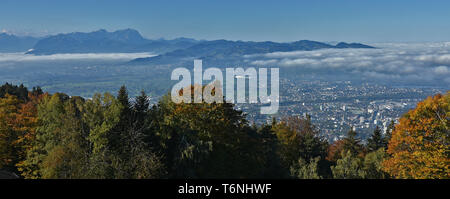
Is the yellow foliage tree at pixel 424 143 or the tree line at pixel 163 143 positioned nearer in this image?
the yellow foliage tree at pixel 424 143

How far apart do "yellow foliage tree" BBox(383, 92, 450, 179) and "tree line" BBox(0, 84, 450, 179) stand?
Result: 46mm

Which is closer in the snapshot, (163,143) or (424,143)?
(424,143)

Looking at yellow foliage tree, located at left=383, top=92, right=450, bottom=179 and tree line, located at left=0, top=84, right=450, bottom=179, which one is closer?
yellow foliage tree, located at left=383, top=92, right=450, bottom=179

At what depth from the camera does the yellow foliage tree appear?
16062 mm

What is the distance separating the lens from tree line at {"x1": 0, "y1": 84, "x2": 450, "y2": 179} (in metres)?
17.1

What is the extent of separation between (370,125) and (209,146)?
91.2 m

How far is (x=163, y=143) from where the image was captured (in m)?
19.8

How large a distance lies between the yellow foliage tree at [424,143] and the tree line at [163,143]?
0.05 meters

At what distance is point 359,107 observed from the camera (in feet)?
430

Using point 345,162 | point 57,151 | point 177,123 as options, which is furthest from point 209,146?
point 345,162

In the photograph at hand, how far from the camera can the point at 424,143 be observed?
55.8ft

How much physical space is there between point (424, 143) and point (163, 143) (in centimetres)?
1519

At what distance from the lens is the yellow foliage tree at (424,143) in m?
16.1

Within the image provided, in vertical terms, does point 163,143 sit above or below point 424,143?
below
